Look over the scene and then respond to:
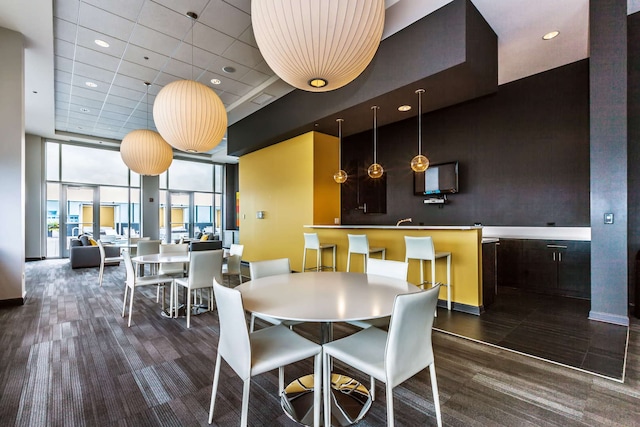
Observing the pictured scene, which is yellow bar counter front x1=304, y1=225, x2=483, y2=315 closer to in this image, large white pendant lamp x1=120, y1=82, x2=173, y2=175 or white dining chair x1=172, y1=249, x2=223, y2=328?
white dining chair x1=172, y1=249, x2=223, y2=328

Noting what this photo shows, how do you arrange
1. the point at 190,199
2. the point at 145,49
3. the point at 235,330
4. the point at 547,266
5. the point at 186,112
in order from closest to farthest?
the point at 235,330 → the point at 186,112 → the point at 145,49 → the point at 547,266 → the point at 190,199

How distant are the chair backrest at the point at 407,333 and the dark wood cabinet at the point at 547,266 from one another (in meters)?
4.26

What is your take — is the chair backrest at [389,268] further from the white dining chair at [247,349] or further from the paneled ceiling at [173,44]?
the paneled ceiling at [173,44]

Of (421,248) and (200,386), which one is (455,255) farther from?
(200,386)

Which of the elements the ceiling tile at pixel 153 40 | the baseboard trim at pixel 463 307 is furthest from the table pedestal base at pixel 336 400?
the ceiling tile at pixel 153 40

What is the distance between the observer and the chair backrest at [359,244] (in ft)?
14.9

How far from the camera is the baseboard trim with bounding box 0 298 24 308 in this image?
4.16 m

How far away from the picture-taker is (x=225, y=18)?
386 cm

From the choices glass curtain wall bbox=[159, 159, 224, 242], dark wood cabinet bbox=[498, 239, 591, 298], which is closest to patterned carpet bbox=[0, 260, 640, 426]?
dark wood cabinet bbox=[498, 239, 591, 298]

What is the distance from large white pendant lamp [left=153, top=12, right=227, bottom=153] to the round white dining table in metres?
1.87

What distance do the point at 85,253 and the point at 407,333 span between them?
8891 mm

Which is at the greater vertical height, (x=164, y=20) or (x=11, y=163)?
(x=164, y=20)

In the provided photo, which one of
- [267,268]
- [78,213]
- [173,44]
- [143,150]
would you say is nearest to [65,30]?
[173,44]

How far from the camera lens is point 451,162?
19.6 feet
